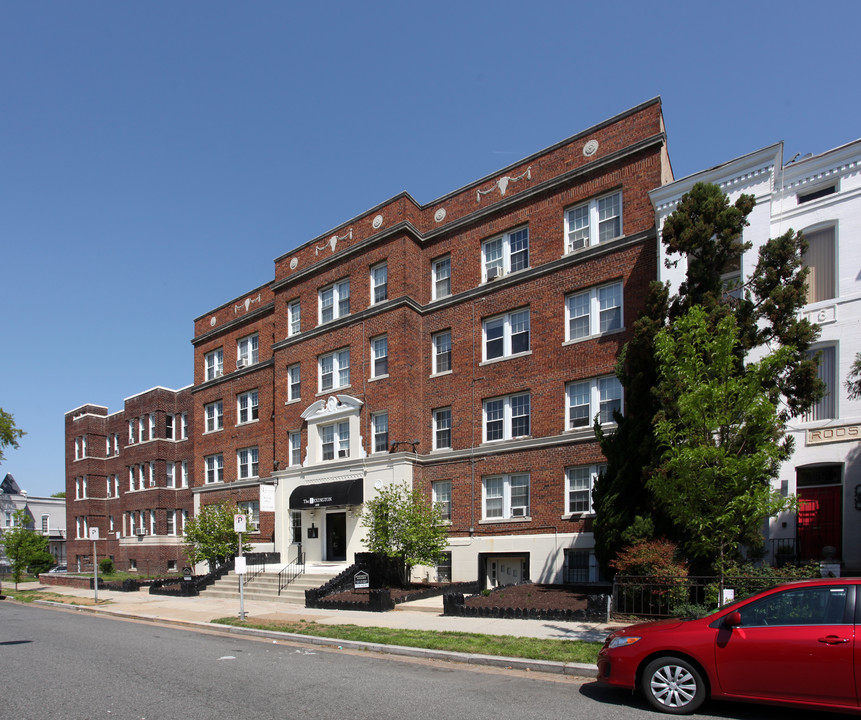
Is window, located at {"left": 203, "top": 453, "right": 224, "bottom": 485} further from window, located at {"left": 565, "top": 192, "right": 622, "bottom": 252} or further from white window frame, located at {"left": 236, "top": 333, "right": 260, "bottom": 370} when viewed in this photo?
window, located at {"left": 565, "top": 192, "right": 622, "bottom": 252}

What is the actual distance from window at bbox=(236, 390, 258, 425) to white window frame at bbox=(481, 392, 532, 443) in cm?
1440

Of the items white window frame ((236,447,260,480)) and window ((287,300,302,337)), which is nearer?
window ((287,300,302,337))

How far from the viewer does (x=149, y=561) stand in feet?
134

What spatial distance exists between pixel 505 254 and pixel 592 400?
650cm

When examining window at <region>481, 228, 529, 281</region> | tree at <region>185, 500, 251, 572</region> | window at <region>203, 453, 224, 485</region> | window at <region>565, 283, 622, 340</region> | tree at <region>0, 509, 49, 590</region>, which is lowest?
tree at <region>0, 509, 49, 590</region>

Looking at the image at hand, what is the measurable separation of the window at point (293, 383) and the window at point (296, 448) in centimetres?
166

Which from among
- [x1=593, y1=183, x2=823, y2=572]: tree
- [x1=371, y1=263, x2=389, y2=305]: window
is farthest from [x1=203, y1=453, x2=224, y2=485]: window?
[x1=593, y1=183, x2=823, y2=572]: tree

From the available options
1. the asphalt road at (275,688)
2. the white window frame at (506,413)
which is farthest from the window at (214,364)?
the asphalt road at (275,688)

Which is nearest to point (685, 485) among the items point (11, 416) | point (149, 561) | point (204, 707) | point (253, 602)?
point (204, 707)

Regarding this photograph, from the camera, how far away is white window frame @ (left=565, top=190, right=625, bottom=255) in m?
21.3

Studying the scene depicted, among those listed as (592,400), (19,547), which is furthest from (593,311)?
(19,547)

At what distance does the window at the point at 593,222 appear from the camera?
21328 mm

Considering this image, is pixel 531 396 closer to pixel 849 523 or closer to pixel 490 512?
pixel 490 512

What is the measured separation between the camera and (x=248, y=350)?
34.5m
